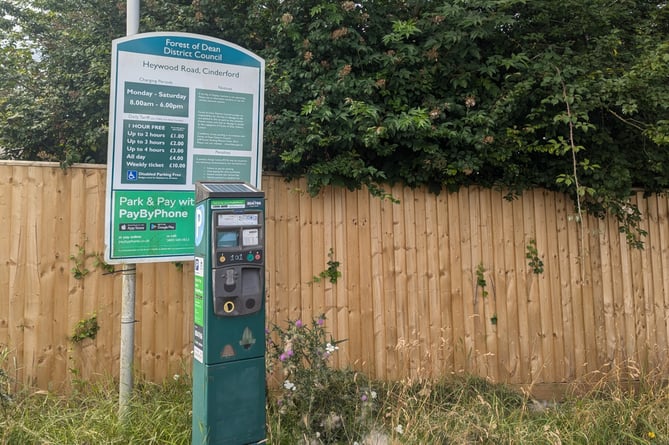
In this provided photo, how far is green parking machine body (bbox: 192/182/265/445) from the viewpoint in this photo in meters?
2.43

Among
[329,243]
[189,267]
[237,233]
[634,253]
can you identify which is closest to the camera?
[237,233]

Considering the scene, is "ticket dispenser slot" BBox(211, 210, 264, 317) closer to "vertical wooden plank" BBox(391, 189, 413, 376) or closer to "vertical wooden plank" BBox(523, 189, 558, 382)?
"vertical wooden plank" BBox(391, 189, 413, 376)

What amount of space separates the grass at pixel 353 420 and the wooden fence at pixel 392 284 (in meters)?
0.38

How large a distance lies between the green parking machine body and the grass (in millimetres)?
405

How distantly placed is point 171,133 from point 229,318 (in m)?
1.48

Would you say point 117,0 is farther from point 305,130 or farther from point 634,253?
point 634,253

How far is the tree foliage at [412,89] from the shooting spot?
149 inches

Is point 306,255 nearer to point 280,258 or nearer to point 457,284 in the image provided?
point 280,258

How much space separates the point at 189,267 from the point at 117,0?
264 cm

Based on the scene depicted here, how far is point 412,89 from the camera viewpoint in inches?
156

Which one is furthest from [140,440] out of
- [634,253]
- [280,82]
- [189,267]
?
[634,253]

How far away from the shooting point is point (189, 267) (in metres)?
3.66

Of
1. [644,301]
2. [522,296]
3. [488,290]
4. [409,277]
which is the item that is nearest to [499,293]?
[488,290]

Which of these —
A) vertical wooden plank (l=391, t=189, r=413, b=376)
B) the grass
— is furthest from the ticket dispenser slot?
vertical wooden plank (l=391, t=189, r=413, b=376)
